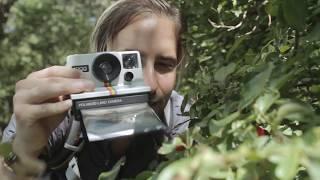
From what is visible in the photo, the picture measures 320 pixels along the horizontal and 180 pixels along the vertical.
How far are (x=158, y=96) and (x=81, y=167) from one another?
6.7 inches

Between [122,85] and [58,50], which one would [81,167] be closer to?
[122,85]

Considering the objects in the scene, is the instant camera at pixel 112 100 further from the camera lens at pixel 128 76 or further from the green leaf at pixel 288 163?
the green leaf at pixel 288 163

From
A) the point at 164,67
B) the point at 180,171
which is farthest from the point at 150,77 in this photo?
the point at 180,171

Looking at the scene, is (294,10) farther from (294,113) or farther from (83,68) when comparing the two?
(83,68)

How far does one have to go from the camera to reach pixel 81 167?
0.88 metres

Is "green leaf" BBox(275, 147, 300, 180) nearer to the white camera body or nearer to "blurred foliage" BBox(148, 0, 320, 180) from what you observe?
"blurred foliage" BBox(148, 0, 320, 180)

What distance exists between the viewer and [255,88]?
52 centimetres

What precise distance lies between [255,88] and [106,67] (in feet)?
1.17

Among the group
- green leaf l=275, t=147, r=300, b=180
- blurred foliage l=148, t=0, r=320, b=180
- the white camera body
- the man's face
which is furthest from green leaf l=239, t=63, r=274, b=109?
the man's face

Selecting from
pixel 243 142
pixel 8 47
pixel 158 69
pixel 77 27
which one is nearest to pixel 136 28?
pixel 158 69

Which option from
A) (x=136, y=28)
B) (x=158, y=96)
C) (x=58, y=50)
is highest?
(x=136, y=28)

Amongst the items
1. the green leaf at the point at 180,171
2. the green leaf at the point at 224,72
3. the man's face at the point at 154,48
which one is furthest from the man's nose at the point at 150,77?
the green leaf at the point at 180,171

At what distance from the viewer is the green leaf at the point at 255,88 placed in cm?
51

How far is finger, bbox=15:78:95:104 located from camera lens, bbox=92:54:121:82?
0.03 metres
